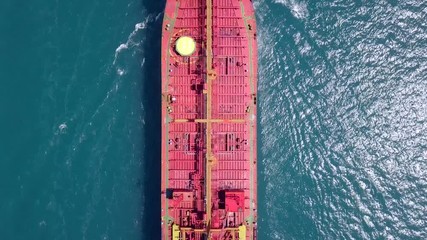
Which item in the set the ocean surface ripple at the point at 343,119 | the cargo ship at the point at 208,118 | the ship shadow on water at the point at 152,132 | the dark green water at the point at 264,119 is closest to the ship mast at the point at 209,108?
the cargo ship at the point at 208,118

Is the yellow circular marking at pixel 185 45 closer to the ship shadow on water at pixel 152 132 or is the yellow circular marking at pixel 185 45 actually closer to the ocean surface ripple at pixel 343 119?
the ship shadow on water at pixel 152 132

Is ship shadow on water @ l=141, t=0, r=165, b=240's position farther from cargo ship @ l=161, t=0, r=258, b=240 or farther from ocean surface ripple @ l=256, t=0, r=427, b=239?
ocean surface ripple @ l=256, t=0, r=427, b=239

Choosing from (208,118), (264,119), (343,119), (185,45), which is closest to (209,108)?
(208,118)

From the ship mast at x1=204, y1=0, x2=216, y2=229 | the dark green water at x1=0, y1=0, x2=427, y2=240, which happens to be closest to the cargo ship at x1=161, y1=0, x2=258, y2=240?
the ship mast at x1=204, y1=0, x2=216, y2=229

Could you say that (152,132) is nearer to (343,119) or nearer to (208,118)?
(208,118)

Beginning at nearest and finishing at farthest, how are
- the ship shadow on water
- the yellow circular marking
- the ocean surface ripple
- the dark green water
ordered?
1. the yellow circular marking
2. the ocean surface ripple
3. the dark green water
4. the ship shadow on water

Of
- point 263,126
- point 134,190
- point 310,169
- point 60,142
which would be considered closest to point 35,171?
point 60,142

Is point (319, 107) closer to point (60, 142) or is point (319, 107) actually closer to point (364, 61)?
point (364, 61)
